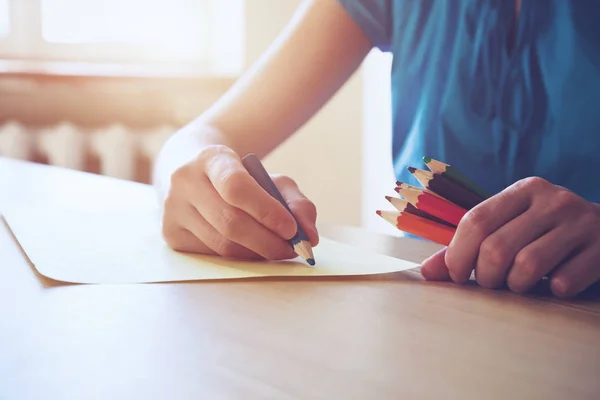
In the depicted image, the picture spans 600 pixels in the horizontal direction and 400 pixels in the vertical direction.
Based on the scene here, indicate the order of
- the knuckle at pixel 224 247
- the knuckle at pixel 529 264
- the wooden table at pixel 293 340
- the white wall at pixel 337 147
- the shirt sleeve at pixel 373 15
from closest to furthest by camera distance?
the wooden table at pixel 293 340 < the knuckle at pixel 529 264 < the knuckle at pixel 224 247 < the shirt sleeve at pixel 373 15 < the white wall at pixel 337 147

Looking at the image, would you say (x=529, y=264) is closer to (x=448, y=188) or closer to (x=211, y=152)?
(x=448, y=188)

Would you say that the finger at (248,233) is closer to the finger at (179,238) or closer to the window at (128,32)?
the finger at (179,238)

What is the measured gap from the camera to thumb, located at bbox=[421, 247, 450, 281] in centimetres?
48

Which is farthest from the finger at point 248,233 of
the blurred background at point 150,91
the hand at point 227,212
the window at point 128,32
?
the window at point 128,32

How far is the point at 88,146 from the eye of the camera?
6.19 feet

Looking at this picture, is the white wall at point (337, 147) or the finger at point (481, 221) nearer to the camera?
the finger at point (481, 221)

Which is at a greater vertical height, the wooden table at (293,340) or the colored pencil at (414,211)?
the colored pencil at (414,211)

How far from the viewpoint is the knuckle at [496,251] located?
43 centimetres

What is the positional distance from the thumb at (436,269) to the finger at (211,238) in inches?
5.1

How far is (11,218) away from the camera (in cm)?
70

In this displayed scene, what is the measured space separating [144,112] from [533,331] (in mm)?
1702

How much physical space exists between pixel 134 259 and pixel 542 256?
0.96 ft

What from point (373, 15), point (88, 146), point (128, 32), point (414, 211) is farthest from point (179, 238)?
point (128, 32)

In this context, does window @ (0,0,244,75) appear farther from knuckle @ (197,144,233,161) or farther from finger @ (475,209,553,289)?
finger @ (475,209,553,289)
